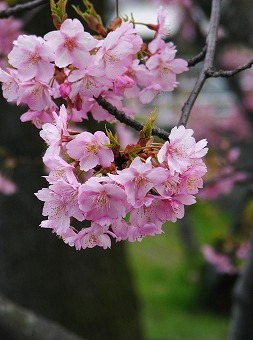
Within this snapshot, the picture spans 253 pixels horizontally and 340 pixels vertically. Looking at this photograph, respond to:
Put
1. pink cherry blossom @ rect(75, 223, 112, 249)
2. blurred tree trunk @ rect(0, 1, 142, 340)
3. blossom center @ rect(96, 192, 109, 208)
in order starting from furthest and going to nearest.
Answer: blurred tree trunk @ rect(0, 1, 142, 340) < pink cherry blossom @ rect(75, 223, 112, 249) < blossom center @ rect(96, 192, 109, 208)

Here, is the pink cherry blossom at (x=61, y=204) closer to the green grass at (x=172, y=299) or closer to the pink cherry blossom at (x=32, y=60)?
the pink cherry blossom at (x=32, y=60)

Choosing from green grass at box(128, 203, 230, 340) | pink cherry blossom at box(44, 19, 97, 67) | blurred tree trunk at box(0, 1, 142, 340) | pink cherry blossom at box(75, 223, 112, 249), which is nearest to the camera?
pink cherry blossom at box(75, 223, 112, 249)

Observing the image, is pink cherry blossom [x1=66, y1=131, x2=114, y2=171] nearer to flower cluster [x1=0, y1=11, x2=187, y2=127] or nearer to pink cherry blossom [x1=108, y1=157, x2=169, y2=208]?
pink cherry blossom [x1=108, y1=157, x2=169, y2=208]

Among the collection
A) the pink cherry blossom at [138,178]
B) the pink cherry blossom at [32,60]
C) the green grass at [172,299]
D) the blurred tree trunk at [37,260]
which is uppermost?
the green grass at [172,299]

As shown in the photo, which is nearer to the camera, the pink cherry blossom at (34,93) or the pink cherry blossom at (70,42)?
the pink cherry blossom at (70,42)

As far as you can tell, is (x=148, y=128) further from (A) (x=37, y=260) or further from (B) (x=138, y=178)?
(A) (x=37, y=260)

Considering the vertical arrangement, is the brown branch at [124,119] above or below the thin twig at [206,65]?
below

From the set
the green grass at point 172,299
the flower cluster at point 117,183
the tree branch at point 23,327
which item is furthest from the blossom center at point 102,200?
the green grass at point 172,299

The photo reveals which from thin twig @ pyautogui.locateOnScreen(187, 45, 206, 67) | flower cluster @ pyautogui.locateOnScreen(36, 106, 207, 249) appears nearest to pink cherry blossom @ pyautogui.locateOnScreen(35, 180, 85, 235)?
flower cluster @ pyautogui.locateOnScreen(36, 106, 207, 249)
